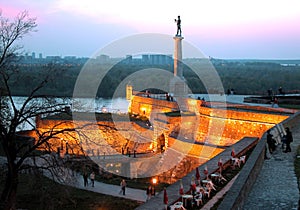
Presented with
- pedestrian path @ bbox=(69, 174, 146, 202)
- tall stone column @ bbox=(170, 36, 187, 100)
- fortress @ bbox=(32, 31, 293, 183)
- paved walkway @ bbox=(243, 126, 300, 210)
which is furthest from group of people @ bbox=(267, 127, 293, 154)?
tall stone column @ bbox=(170, 36, 187, 100)

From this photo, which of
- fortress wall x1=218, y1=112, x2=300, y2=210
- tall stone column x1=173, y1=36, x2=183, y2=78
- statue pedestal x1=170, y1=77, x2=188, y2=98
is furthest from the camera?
tall stone column x1=173, y1=36, x2=183, y2=78

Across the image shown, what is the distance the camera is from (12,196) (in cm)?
1028

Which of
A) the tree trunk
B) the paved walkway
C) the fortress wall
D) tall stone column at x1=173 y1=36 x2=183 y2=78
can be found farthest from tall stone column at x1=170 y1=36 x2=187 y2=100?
the tree trunk

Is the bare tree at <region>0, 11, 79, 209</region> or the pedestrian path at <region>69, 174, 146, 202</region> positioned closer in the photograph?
the bare tree at <region>0, 11, 79, 209</region>

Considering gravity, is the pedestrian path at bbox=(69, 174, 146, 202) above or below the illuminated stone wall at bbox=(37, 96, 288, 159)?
below

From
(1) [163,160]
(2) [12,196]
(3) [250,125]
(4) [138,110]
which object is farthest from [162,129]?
(2) [12,196]

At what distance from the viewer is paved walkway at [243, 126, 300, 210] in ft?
29.9

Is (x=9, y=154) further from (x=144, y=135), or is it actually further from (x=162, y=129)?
(x=144, y=135)

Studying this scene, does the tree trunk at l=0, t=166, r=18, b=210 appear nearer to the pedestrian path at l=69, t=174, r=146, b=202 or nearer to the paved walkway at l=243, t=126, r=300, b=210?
the paved walkway at l=243, t=126, r=300, b=210

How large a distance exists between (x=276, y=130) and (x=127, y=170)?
9.81 metres

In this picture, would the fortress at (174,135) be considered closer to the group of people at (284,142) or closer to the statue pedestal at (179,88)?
the statue pedestal at (179,88)

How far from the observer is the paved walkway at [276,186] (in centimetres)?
911

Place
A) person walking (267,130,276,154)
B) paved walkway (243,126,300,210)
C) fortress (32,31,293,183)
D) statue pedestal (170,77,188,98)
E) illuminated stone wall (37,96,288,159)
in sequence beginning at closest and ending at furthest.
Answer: paved walkway (243,126,300,210), person walking (267,130,276,154), fortress (32,31,293,183), illuminated stone wall (37,96,288,159), statue pedestal (170,77,188,98)

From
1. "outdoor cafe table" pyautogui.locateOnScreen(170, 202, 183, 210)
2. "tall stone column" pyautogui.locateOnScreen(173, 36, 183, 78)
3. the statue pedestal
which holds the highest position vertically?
"tall stone column" pyautogui.locateOnScreen(173, 36, 183, 78)
